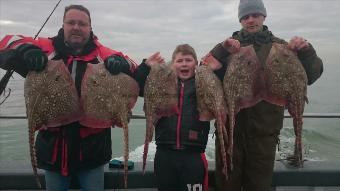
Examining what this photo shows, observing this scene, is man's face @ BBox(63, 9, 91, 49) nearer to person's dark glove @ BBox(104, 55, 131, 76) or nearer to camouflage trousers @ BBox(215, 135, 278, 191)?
person's dark glove @ BBox(104, 55, 131, 76)

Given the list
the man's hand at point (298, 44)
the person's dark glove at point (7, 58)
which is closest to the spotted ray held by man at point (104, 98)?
the person's dark glove at point (7, 58)

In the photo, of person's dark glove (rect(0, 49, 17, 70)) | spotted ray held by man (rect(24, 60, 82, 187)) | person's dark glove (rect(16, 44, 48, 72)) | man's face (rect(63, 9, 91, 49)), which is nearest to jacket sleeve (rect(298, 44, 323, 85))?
man's face (rect(63, 9, 91, 49))

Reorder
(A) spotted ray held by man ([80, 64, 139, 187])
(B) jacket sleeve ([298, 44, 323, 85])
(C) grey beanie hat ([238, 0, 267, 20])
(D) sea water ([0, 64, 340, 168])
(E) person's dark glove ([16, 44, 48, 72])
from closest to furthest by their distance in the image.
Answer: (E) person's dark glove ([16, 44, 48, 72]) < (A) spotted ray held by man ([80, 64, 139, 187]) < (B) jacket sleeve ([298, 44, 323, 85]) < (C) grey beanie hat ([238, 0, 267, 20]) < (D) sea water ([0, 64, 340, 168])

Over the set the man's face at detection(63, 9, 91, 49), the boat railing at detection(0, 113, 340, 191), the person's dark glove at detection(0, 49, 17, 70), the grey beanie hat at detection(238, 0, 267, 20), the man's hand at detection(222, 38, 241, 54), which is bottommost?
the boat railing at detection(0, 113, 340, 191)

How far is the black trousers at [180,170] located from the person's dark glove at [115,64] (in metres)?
1.15

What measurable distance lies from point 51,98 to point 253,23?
2.56m

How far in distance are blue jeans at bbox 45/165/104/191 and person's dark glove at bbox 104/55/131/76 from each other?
117cm

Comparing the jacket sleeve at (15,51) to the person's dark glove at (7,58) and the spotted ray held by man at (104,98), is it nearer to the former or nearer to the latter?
the person's dark glove at (7,58)

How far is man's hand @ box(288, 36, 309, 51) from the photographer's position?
11.9 ft

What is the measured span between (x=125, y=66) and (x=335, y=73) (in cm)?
12221

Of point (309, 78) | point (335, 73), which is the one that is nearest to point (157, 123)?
point (309, 78)

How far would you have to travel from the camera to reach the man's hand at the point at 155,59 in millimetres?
3832

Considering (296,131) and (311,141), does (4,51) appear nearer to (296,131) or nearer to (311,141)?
(296,131)

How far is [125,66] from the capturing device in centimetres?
370
